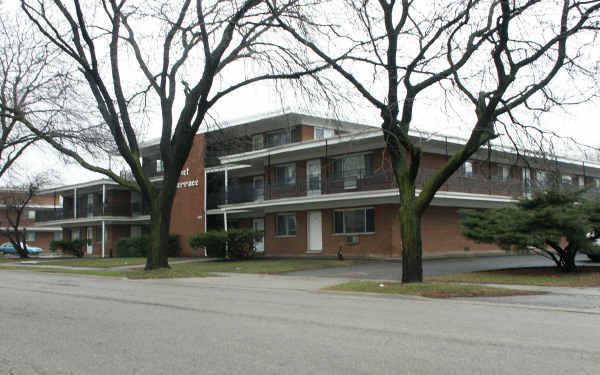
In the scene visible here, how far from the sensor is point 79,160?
23344 millimetres

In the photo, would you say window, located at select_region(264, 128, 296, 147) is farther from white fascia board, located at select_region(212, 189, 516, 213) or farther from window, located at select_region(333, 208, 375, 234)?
window, located at select_region(333, 208, 375, 234)

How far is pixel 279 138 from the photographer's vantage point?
121 feet

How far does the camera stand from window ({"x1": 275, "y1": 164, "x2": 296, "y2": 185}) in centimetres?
3422

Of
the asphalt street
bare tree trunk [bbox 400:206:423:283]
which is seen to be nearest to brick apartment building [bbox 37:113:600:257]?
bare tree trunk [bbox 400:206:423:283]

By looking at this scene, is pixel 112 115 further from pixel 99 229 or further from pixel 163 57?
pixel 99 229

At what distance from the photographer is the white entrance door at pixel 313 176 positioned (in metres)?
32.1

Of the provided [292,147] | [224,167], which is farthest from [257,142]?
[292,147]

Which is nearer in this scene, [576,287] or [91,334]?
[91,334]

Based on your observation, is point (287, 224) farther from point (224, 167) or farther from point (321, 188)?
point (224, 167)

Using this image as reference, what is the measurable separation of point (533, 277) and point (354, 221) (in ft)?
44.5

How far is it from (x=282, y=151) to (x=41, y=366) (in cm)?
2567

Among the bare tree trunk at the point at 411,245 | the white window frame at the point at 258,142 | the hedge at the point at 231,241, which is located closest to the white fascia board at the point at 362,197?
the hedge at the point at 231,241

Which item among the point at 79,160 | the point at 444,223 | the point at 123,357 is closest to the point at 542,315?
the point at 123,357

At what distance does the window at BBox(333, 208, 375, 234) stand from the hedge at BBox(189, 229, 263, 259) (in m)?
4.48
